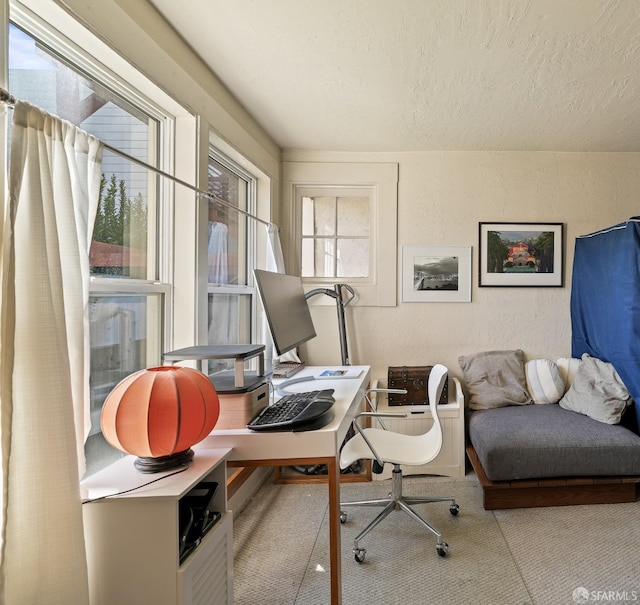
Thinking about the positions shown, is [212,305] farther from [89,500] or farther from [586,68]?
[586,68]

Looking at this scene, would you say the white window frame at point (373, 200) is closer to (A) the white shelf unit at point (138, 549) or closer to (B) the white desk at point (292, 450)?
(B) the white desk at point (292, 450)

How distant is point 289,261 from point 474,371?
5.80ft

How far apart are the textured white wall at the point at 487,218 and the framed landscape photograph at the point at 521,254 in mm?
60

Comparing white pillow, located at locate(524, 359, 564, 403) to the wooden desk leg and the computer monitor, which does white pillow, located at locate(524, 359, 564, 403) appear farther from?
the wooden desk leg

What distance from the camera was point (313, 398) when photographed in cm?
163

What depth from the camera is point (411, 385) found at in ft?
8.66

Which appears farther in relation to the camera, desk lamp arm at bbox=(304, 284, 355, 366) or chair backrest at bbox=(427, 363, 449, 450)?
desk lamp arm at bbox=(304, 284, 355, 366)

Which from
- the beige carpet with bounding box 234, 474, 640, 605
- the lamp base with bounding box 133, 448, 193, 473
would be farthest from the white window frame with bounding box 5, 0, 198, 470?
the beige carpet with bounding box 234, 474, 640, 605

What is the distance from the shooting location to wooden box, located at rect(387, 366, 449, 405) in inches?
103

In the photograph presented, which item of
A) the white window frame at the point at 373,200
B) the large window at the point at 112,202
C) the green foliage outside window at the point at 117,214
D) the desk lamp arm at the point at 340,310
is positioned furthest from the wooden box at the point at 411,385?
the green foliage outside window at the point at 117,214

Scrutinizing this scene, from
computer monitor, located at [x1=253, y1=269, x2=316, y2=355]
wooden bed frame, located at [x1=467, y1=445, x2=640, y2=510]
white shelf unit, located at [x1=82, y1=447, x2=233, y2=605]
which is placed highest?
computer monitor, located at [x1=253, y1=269, x2=316, y2=355]

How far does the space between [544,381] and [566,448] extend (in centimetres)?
73

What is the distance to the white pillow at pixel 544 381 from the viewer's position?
271 cm

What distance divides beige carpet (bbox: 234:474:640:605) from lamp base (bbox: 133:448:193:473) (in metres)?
0.86
